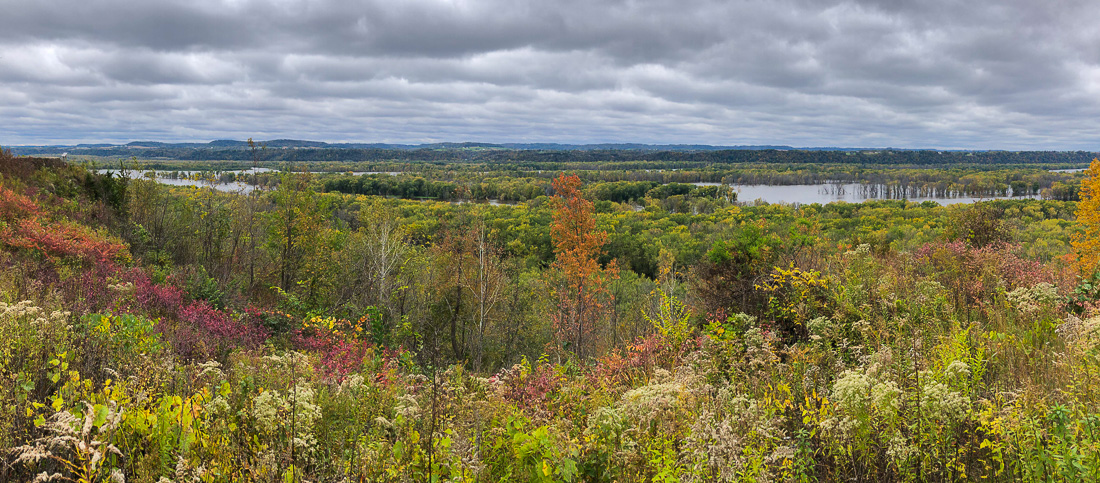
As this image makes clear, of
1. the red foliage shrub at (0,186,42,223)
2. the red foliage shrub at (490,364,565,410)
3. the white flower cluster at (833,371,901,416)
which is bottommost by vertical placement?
the red foliage shrub at (490,364,565,410)

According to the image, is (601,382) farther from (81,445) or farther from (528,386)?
(81,445)

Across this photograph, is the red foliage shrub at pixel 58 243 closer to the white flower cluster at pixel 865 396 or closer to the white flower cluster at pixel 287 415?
the white flower cluster at pixel 287 415

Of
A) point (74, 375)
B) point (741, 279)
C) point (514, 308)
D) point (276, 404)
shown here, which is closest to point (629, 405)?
point (276, 404)

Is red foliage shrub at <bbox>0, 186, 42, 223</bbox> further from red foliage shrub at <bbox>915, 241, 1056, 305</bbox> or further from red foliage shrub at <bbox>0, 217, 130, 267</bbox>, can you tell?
red foliage shrub at <bbox>915, 241, 1056, 305</bbox>

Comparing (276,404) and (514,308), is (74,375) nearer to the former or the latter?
Result: (276,404)

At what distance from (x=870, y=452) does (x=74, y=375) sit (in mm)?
5480

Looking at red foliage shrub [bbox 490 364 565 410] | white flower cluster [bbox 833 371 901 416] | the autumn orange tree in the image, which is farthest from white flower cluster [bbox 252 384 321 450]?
the autumn orange tree

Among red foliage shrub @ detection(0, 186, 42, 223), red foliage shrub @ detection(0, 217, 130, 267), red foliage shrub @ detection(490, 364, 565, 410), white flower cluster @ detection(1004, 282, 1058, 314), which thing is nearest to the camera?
red foliage shrub @ detection(490, 364, 565, 410)

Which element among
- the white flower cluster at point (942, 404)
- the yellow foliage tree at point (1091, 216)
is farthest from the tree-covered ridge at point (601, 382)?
the yellow foliage tree at point (1091, 216)

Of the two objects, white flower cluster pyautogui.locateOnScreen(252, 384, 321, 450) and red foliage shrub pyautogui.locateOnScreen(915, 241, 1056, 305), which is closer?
white flower cluster pyautogui.locateOnScreen(252, 384, 321, 450)

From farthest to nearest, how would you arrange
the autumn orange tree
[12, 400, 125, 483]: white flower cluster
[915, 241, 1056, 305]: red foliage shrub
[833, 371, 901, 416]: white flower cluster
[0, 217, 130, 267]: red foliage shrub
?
the autumn orange tree → [0, 217, 130, 267]: red foliage shrub → [915, 241, 1056, 305]: red foliage shrub → [833, 371, 901, 416]: white flower cluster → [12, 400, 125, 483]: white flower cluster

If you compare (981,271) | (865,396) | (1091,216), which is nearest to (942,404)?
(865,396)

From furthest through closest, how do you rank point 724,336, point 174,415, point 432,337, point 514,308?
point 514,308 → point 432,337 → point 724,336 → point 174,415

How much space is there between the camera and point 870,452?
11.6 ft
